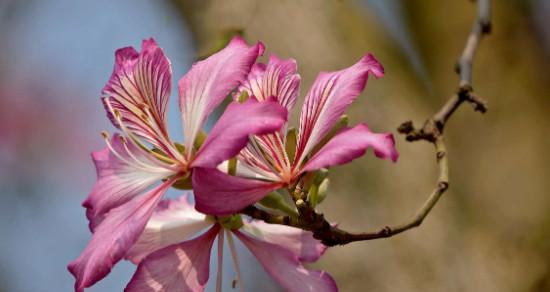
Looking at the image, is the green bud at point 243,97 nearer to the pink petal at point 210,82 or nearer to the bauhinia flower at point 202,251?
the pink petal at point 210,82

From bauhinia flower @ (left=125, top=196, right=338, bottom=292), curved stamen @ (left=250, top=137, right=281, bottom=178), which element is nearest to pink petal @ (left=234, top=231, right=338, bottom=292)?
bauhinia flower @ (left=125, top=196, right=338, bottom=292)


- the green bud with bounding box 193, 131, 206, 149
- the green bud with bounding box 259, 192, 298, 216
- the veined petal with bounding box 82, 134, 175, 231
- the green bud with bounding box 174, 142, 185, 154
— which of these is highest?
the green bud with bounding box 193, 131, 206, 149

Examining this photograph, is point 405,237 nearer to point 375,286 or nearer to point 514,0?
point 375,286

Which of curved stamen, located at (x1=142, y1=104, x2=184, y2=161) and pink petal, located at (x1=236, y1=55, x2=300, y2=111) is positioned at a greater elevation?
pink petal, located at (x1=236, y1=55, x2=300, y2=111)

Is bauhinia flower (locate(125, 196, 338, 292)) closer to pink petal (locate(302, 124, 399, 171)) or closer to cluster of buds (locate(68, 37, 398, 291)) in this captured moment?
cluster of buds (locate(68, 37, 398, 291))

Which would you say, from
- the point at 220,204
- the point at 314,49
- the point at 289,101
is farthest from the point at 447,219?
the point at 220,204

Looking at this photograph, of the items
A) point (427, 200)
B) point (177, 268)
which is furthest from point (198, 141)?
point (427, 200)
